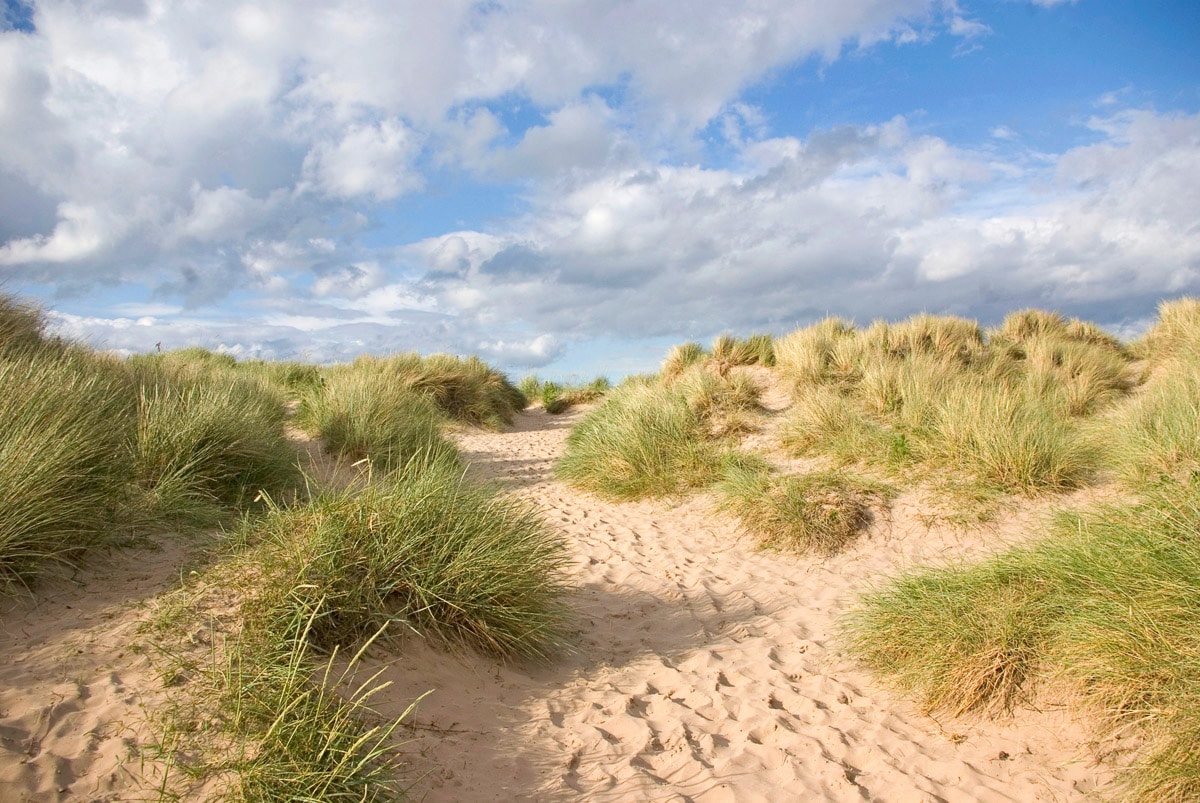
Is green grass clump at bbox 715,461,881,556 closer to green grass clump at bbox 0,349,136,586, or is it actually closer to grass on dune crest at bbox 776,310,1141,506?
grass on dune crest at bbox 776,310,1141,506

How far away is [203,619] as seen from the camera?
339cm

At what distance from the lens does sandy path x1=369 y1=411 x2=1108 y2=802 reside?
3.04 m

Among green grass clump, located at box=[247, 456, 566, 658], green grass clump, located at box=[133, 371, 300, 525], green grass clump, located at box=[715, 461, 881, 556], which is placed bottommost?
green grass clump, located at box=[715, 461, 881, 556]

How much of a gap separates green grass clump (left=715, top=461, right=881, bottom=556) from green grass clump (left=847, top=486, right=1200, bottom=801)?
2212 millimetres

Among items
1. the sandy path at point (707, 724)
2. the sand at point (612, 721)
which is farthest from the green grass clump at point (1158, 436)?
the sand at point (612, 721)

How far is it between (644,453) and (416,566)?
553cm

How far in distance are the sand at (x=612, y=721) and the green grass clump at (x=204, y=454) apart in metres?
0.90

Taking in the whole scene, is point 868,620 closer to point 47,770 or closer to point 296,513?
point 296,513

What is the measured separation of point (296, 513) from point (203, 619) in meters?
0.77

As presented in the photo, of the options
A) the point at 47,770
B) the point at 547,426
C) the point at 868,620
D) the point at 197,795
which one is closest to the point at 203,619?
the point at 47,770

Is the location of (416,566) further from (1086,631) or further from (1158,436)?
(1158,436)

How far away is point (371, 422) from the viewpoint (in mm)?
9656

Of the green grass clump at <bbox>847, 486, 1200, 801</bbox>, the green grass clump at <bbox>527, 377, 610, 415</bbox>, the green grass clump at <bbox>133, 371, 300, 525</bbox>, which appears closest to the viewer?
the green grass clump at <bbox>847, 486, 1200, 801</bbox>

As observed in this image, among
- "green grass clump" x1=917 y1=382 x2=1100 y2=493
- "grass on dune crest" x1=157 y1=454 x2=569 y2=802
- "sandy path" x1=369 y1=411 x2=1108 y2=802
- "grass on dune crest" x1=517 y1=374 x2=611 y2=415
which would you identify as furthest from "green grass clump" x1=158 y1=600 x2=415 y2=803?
"grass on dune crest" x1=517 y1=374 x2=611 y2=415
